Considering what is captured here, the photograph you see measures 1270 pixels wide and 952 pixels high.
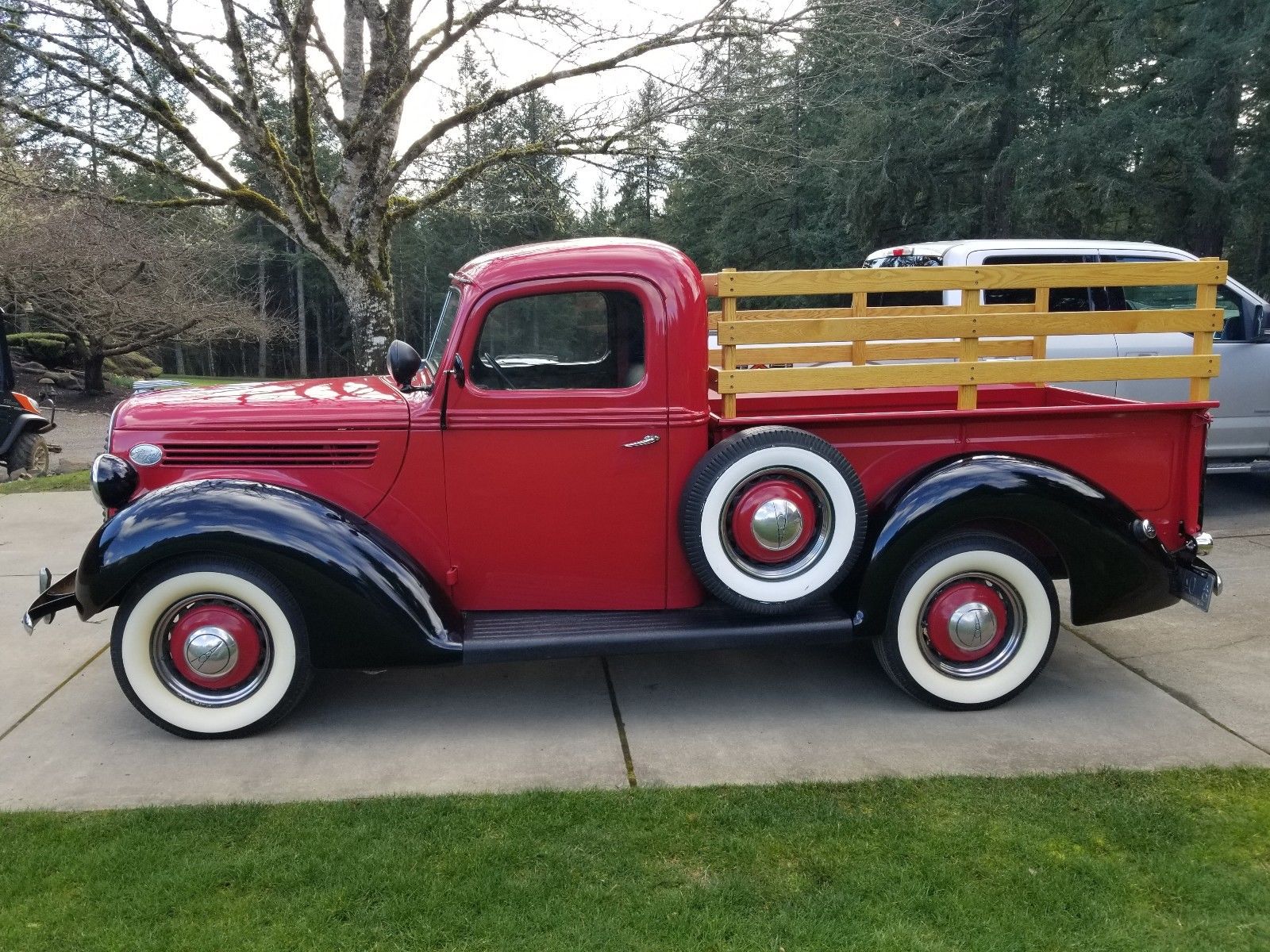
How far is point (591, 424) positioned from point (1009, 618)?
80.0 inches

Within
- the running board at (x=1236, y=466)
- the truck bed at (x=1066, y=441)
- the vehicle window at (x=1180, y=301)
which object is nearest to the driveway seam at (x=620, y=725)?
the truck bed at (x=1066, y=441)

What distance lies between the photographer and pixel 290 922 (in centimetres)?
283

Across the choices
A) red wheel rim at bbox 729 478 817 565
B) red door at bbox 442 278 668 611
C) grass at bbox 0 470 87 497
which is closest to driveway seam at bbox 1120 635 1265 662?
red wheel rim at bbox 729 478 817 565

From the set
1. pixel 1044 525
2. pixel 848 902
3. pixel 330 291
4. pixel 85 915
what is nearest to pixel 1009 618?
pixel 1044 525

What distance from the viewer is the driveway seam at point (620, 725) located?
3.71m

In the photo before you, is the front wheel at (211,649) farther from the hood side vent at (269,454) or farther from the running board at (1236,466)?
the running board at (1236,466)

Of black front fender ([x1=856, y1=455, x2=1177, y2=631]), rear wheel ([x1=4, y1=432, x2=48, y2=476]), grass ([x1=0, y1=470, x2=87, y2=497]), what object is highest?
black front fender ([x1=856, y1=455, x2=1177, y2=631])

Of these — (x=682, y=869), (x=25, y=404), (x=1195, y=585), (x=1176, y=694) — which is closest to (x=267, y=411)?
(x=682, y=869)

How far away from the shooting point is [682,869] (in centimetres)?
308

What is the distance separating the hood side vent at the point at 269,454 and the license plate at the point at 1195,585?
11.7 ft

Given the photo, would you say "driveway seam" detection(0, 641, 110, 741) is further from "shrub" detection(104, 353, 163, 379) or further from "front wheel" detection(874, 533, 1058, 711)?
→ "shrub" detection(104, 353, 163, 379)

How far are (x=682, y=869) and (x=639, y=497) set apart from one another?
158 centimetres

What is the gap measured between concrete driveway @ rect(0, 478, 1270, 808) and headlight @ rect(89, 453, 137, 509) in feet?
3.10

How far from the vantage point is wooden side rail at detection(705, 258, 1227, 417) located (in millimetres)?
4156
